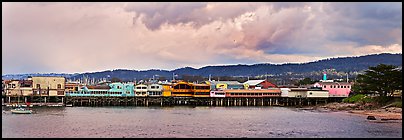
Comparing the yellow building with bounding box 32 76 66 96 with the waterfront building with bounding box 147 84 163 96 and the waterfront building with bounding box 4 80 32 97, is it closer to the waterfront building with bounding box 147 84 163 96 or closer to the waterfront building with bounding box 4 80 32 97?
the waterfront building with bounding box 4 80 32 97

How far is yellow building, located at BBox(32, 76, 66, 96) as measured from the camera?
8081cm

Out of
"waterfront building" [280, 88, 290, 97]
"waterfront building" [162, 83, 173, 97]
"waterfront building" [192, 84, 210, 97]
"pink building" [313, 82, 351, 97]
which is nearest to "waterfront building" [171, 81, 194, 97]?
"waterfront building" [162, 83, 173, 97]

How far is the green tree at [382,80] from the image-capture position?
62.0 metres

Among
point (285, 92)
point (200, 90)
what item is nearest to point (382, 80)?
point (285, 92)

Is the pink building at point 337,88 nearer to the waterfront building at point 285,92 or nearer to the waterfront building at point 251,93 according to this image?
the waterfront building at point 285,92

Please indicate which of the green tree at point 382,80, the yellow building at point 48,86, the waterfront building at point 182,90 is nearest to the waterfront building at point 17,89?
the yellow building at point 48,86

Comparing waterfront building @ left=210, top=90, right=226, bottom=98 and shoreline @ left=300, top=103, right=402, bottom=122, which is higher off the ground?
waterfront building @ left=210, top=90, right=226, bottom=98

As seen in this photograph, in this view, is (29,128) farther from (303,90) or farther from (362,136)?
(303,90)

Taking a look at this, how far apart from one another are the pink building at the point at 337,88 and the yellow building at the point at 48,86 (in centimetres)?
4451

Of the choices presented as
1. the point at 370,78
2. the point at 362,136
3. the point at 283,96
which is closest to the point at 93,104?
the point at 283,96

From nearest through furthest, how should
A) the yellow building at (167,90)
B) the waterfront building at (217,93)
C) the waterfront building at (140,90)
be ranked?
the yellow building at (167,90), the waterfront building at (217,93), the waterfront building at (140,90)

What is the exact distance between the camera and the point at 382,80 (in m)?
63.1

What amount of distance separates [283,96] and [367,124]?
4475 centimetres

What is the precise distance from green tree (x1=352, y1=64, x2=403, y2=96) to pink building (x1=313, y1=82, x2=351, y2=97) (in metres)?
22.1
